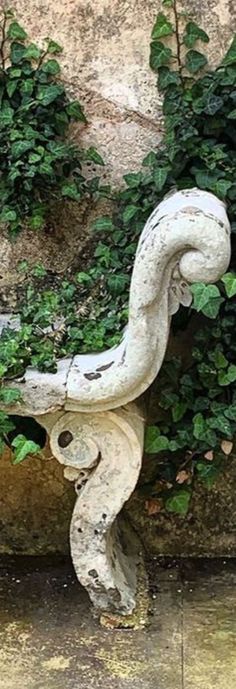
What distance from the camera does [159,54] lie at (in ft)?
9.94

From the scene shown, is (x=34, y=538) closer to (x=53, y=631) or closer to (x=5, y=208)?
(x=53, y=631)

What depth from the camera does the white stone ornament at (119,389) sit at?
253 centimetres

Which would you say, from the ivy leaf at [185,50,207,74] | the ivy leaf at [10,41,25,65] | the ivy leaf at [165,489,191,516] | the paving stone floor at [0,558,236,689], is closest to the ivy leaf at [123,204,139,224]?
the ivy leaf at [185,50,207,74]

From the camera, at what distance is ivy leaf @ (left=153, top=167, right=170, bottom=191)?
2912 mm

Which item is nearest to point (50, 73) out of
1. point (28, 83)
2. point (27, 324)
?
point (28, 83)

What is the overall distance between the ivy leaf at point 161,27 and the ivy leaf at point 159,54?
2cm

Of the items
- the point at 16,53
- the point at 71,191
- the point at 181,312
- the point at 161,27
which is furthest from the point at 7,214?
the point at 161,27

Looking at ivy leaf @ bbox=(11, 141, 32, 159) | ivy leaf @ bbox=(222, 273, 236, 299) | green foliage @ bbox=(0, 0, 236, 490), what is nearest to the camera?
ivy leaf @ bbox=(222, 273, 236, 299)

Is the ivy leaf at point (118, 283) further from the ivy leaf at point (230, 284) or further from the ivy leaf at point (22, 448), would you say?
the ivy leaf at point (22, 448)

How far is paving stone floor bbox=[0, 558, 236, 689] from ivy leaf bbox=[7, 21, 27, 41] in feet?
4.98

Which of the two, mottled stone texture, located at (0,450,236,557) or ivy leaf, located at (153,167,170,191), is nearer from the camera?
ivy leaf, located at (153,167,170,191)

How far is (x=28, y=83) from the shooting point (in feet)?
9.99

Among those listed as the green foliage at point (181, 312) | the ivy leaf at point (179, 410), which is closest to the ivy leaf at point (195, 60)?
the green foliage at point (181, 312)

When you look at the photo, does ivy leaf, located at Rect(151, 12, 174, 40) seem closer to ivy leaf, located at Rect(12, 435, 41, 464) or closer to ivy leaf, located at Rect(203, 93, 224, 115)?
ivy leaf, located at Rect(203, 93, 224, 115)
